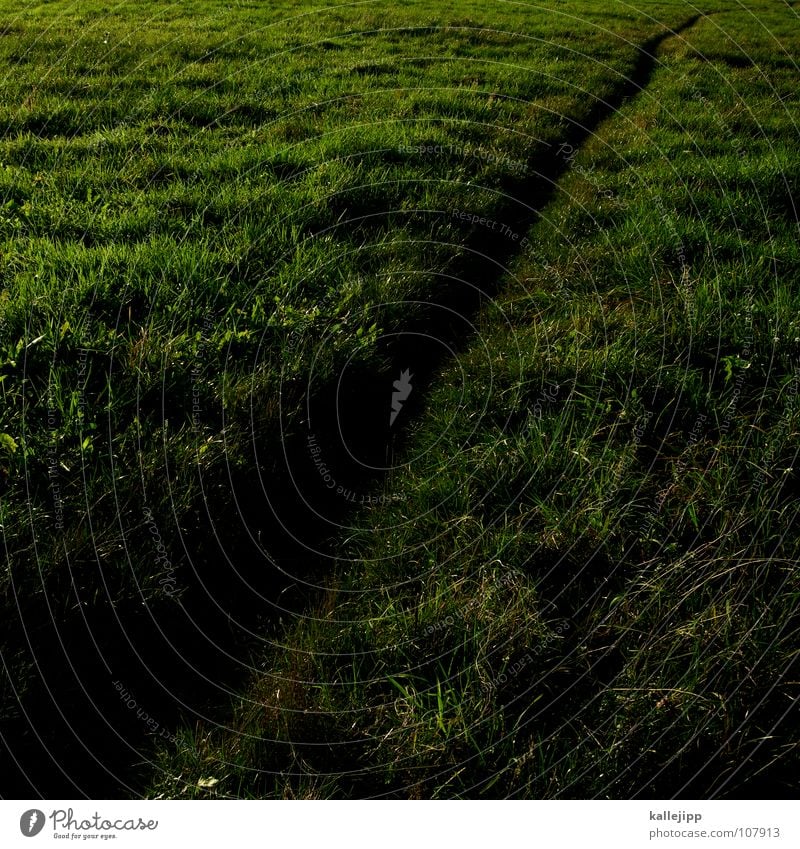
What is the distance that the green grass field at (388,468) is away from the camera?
2467mm

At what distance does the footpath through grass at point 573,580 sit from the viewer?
238cm

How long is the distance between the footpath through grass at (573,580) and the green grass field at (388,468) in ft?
0.05

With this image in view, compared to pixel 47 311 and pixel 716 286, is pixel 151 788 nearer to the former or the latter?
pixel 47 311

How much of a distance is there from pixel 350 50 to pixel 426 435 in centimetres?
1005

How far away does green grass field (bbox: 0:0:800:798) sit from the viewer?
247 centimetres

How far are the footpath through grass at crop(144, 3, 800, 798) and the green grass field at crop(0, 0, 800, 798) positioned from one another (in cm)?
1

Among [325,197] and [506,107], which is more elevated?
[506,107]

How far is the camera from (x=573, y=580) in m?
3.02

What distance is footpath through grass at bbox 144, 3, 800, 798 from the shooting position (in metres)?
2.38

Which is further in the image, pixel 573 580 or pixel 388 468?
pixel 388 468

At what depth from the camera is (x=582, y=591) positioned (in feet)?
9.78

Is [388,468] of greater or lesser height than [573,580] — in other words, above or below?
above

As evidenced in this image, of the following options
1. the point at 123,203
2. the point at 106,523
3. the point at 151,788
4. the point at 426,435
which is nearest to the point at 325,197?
the point at 123,203

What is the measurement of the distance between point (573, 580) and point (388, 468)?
3.81ft
